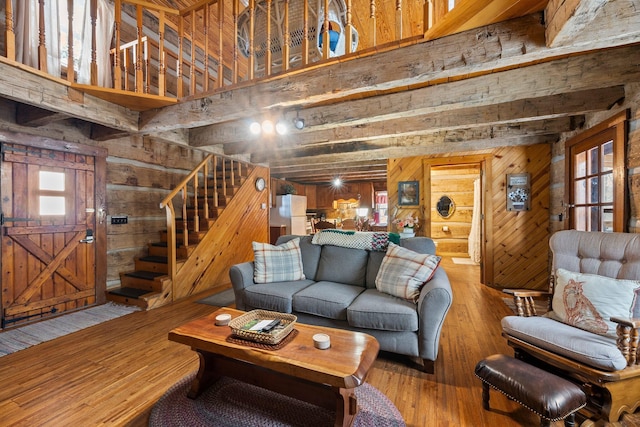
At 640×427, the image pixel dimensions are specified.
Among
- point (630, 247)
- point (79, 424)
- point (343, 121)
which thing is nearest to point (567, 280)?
point (630, 247)

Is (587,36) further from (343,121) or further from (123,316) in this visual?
(123,316)

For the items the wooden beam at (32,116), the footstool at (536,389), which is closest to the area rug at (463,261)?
the footstool at (536,389)

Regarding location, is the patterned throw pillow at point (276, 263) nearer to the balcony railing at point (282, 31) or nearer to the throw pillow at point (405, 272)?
the throw pillow at point (405, 272)

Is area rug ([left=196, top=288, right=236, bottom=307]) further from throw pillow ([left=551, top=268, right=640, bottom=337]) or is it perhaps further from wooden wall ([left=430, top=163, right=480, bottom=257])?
wooden wall ([left=430, top=163, right=480, bottom=257])

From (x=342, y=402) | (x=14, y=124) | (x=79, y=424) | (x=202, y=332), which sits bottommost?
(x=79, y=424)

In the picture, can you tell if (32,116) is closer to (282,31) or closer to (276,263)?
(282,31)

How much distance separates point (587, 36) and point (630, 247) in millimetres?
1399

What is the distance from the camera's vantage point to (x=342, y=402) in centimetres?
139

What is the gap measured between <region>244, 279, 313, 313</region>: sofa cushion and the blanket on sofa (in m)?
0.56

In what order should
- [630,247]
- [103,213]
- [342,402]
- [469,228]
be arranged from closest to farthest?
1. [342,402]
2. [630,247]
3. [103,213]
4. [469,228]

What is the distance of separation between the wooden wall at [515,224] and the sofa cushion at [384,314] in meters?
3.03

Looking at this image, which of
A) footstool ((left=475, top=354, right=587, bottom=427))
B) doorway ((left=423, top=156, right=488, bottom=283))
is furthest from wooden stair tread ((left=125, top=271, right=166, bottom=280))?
doorway ((left=423, top=156, right=488, bottom=283))

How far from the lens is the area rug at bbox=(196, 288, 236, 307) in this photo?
3.61 m

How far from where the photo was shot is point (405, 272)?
2359mm
